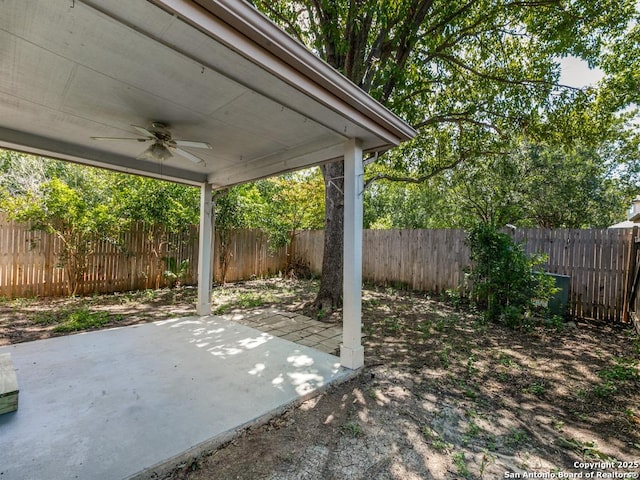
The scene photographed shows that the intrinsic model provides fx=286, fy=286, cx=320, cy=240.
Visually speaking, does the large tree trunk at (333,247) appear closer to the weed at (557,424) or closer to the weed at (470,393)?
the weed at (470,393)

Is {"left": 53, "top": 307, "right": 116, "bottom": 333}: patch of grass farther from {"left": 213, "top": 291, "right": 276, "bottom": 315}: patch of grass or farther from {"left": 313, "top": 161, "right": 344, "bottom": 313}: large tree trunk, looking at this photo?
{"left": 313, "top": 161, "right": 344, "bottom": 313}: large tree trunk

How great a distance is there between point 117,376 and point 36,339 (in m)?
1.86

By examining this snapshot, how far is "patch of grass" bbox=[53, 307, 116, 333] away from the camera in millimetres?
3865

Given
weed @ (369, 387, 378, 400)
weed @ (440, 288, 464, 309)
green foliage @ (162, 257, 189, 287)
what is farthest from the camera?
green foliage @ (162, 257, 189, 287)

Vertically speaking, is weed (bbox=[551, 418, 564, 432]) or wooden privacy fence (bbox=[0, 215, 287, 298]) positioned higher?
wooden privacy fence (bbox=[0, 215, 287, 298])

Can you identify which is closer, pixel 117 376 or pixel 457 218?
pixel 117 376

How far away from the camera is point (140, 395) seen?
7.38 feet

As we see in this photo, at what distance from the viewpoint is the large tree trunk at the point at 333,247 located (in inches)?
195

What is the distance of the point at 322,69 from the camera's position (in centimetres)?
197

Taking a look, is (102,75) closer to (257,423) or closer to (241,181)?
(241,181)

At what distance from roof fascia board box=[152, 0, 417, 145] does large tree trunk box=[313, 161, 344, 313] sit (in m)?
2.44

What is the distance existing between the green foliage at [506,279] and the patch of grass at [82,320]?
584 centimetres

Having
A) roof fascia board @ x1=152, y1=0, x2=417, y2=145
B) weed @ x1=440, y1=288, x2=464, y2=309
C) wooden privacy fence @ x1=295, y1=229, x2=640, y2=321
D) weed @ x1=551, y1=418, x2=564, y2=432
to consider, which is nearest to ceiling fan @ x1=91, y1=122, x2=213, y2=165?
roof fascia board @ x1=152, y1=0, x2=417, y2=145

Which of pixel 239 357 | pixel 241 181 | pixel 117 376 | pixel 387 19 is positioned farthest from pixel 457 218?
pixel 117 376
